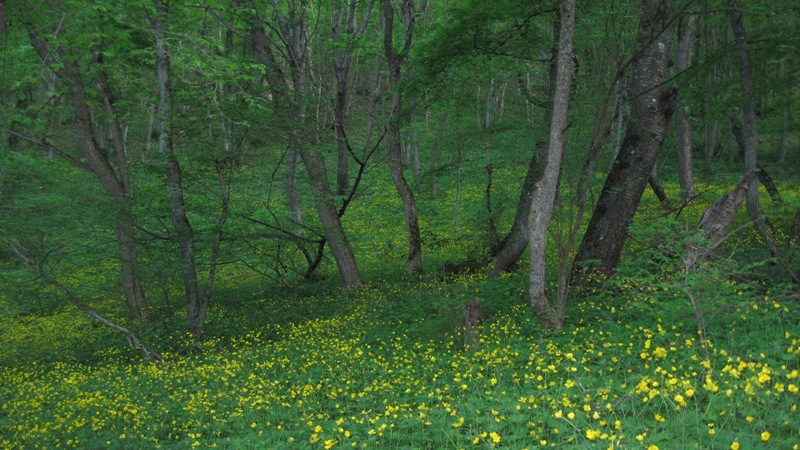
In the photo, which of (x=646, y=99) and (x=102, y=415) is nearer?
(x=102, y=415)

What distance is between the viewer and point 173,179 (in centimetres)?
955

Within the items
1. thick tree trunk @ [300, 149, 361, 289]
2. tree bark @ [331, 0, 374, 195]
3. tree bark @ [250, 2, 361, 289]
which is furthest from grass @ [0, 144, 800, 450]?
tree bark @ [331, 0, 374, 195]

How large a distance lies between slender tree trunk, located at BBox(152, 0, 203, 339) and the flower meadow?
79 cm

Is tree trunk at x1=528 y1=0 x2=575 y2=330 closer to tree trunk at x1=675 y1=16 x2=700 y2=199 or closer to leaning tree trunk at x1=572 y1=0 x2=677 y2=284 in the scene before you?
leaning tree trunk at x1=572 y1=0 x2=677 y2=284

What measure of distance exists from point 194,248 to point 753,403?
958 cm

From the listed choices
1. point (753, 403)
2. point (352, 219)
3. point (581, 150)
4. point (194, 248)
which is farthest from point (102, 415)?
point (352, 219)

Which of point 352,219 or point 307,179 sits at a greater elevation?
point 307,179

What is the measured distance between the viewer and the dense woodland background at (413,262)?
511cm

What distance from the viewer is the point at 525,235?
1233 cm

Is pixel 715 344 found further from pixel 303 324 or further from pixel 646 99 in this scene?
pixel 303 324

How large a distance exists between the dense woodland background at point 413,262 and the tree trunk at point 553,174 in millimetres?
31

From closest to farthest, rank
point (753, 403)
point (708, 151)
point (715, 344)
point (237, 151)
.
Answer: point (753, 403) < point (715, 344) < point (237, 151) < point (708, 151)

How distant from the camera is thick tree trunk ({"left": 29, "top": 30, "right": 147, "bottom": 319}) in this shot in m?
10.5

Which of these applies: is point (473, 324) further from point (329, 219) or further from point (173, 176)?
point (173, 176)
